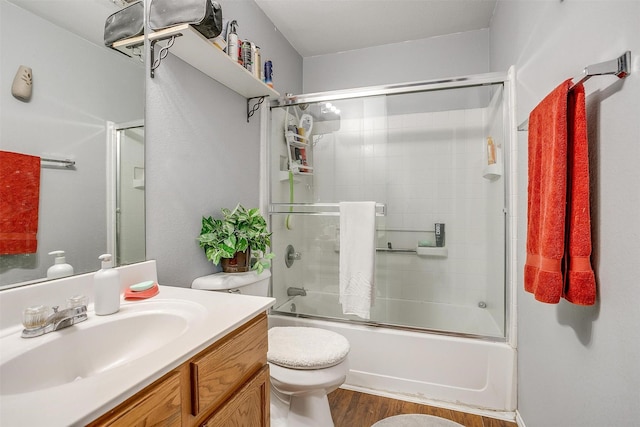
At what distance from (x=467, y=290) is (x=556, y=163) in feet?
4.64

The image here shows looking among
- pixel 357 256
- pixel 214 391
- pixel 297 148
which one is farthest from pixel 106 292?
pixel 297 148

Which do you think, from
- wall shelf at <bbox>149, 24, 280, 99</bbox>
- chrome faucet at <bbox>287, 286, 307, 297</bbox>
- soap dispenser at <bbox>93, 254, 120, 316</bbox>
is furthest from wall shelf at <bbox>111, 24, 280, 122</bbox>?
chrome faucet at <bbox>287, 286, 307, 297</bbox>

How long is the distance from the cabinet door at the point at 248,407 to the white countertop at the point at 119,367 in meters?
0.18

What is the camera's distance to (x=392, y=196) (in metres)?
2.14

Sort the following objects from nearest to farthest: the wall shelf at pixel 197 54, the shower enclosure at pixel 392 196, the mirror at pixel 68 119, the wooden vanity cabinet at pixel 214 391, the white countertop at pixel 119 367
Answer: the white countertop at pixel 119 367
the wooden vanity cabinet at pixel 214 391
the mirror at pixel 68 119
the wall shelf at pixel 197 54
the shower enclosure at pixel 392 196

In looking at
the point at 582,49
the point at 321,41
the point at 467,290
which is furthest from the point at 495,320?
the point at 321,41

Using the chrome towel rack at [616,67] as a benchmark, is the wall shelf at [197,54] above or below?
above

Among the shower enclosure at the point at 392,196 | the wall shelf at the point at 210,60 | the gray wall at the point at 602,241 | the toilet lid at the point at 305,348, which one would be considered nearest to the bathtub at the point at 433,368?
the shower enclosure at the point at 392,196

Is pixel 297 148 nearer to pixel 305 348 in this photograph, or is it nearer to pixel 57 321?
pixel 305 348

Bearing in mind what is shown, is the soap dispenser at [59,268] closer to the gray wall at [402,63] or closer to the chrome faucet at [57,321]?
the chrome faucet at [57,321]

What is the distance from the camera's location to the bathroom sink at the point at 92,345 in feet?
2.03

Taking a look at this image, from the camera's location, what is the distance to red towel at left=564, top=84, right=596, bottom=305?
782mm

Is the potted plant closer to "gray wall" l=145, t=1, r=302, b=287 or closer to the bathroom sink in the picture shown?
"gray wall" l=145, t=1, r=302, b=287

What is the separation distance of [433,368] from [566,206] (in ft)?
3.98
